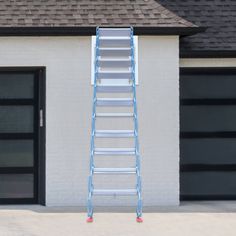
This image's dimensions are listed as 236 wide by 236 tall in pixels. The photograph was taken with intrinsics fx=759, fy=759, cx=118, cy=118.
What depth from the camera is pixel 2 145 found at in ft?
46.3

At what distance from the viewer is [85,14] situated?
46.5 ft

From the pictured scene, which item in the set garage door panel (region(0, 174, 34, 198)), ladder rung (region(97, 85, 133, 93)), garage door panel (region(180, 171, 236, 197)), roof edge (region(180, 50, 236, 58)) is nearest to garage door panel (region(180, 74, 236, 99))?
roof edge (region(180, 50, 236, 58))

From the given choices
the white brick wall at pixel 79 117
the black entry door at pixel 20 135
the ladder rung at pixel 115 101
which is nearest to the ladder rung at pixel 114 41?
the white brick wall at pixel 79 117

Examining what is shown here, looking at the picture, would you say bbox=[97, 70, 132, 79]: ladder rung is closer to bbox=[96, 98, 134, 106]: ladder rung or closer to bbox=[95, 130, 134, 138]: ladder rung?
bbox=[96, 98, 134, 106]: ladder rung

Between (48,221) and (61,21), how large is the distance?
3.96 meters

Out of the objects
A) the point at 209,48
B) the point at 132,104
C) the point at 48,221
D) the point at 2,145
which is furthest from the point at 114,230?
the point at 209,48

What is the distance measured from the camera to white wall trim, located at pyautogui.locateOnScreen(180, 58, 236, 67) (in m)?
14.9

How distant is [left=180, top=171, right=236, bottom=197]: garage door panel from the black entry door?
2950mm

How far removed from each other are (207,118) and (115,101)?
9.18ft

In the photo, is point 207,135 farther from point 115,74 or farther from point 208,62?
point 115,74

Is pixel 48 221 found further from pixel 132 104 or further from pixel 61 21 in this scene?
pixel 61 21

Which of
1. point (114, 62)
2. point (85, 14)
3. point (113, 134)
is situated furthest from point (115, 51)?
point (113, 134)

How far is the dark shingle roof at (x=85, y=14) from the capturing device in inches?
546

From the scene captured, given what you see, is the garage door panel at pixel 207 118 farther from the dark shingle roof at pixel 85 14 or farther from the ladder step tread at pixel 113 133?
the ladder step tread at pixel 113 133
